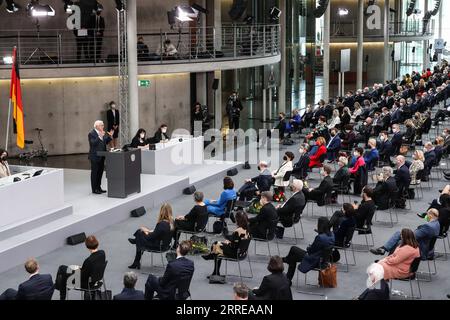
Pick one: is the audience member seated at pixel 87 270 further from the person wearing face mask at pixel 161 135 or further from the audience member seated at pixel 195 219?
the person wearing face mask at pixel 161 135

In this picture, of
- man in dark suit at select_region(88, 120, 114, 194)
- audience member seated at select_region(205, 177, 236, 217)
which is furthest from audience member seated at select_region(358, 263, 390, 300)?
man in dark suit at select_region(88, 120, 114, 194)

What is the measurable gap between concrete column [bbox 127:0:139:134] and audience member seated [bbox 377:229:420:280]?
37.2 ft

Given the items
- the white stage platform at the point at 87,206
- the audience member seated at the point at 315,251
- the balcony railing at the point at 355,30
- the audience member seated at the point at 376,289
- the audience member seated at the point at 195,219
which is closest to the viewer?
the audience member seated at the point at 376,289

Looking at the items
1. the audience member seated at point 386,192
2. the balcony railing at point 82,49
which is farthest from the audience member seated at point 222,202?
the balcony railing at point 82,49

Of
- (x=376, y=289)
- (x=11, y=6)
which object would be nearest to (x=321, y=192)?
(x=376, y=289)

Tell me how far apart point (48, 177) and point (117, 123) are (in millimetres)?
7980

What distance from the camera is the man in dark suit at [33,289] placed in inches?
358

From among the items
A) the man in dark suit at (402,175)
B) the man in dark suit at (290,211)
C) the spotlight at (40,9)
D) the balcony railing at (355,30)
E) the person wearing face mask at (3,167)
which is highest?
the balcony railing at (355,30)

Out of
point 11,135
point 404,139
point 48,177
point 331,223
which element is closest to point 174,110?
point 11,135

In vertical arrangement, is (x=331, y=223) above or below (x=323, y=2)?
below

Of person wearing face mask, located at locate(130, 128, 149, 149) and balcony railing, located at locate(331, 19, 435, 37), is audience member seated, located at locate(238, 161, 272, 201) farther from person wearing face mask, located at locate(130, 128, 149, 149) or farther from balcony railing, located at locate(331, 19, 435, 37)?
balcony railing, located at locate(331, 19, 435, 37)

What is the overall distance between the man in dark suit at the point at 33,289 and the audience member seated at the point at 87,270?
2.89 ft

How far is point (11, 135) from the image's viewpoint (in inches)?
851
